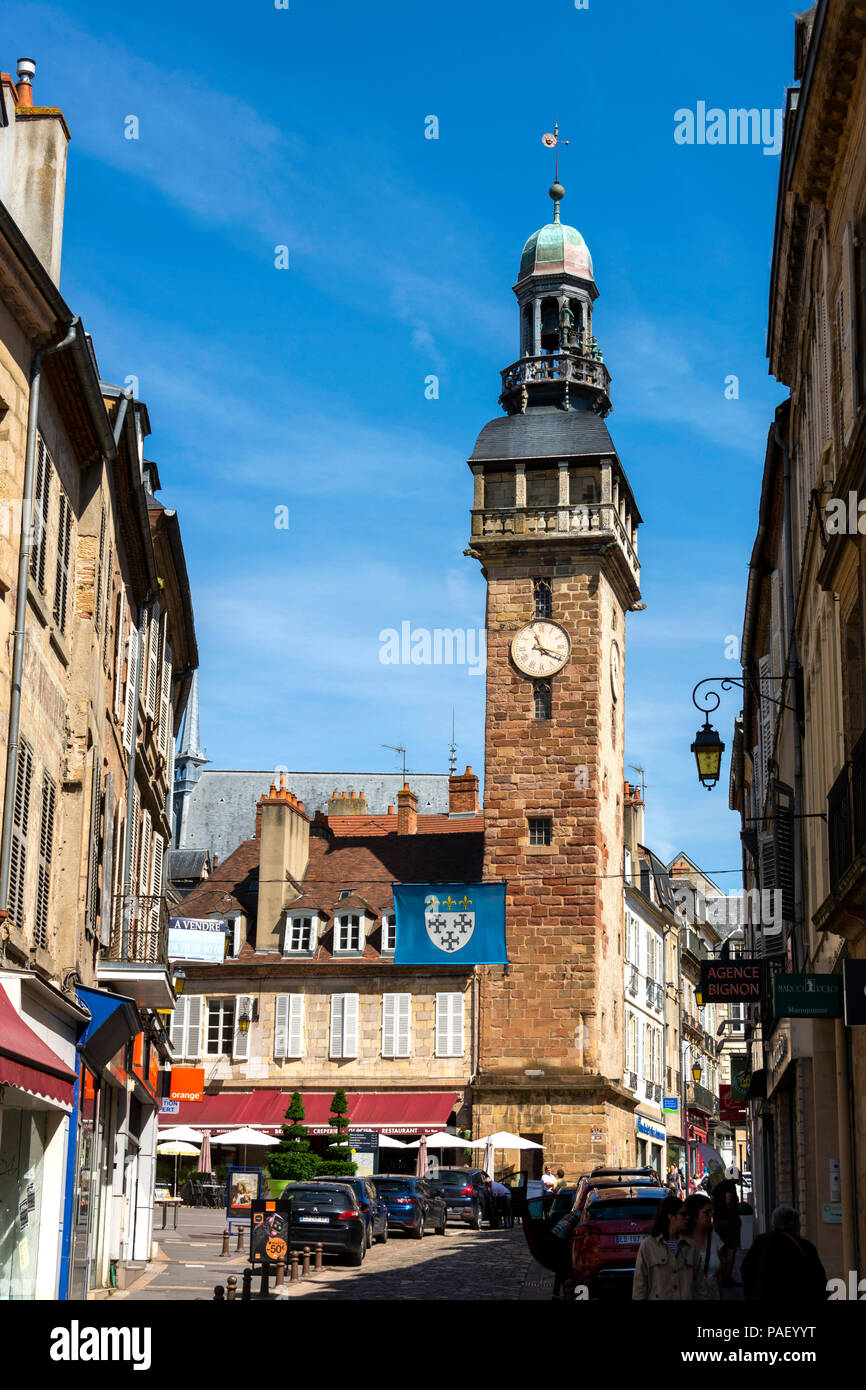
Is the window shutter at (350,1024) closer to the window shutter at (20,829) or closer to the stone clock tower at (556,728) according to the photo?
the stone clock tower at (556,728)

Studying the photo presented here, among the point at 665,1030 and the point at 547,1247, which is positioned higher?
the point at 665,1030

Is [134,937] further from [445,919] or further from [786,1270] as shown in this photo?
[445,919]

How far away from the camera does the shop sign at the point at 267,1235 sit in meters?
21.5

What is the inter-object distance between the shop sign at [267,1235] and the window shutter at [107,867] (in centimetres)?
412

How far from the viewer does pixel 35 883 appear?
15.9 m

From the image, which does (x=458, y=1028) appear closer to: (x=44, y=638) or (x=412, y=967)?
(x=412, y=967)

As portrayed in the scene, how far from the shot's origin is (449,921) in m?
45.2

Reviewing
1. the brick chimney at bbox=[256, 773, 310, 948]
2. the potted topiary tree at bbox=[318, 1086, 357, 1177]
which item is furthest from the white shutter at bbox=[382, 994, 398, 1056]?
the potted topiary tree at bbox=[318, 1086, 357, 1177]

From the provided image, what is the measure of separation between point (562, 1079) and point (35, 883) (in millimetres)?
35650

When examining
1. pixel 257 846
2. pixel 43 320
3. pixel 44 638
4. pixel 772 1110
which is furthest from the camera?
pixel 257 846

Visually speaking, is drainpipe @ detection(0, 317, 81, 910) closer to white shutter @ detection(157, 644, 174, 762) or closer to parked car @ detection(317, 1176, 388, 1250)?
white shutter @ detection(157, 644, 174, 762)

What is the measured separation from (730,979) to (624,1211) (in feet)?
24.3

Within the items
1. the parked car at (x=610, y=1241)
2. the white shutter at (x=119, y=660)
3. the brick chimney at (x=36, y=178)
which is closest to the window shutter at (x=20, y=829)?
the brick chimney at (x=36, y=178)
